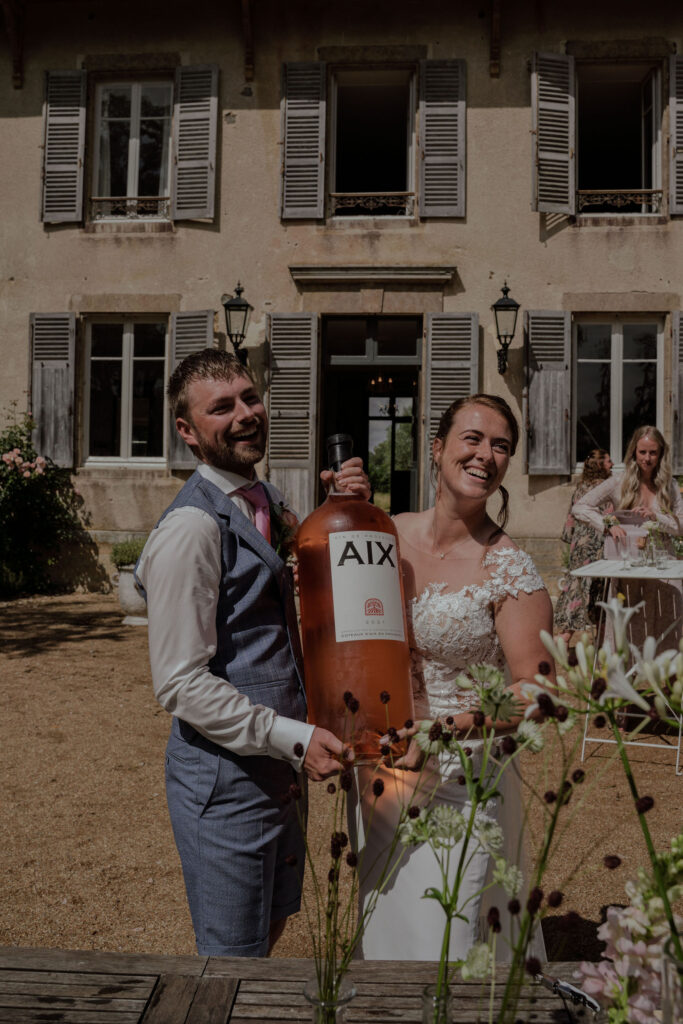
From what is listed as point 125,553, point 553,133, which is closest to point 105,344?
point 125,553

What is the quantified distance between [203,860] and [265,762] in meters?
0.21

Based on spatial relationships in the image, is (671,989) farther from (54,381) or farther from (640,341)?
(54,381)

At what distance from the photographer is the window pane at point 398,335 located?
33.8 feet

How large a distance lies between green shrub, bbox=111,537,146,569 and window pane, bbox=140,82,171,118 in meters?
5.15

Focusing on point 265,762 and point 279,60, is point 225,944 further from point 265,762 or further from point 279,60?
point 279,60

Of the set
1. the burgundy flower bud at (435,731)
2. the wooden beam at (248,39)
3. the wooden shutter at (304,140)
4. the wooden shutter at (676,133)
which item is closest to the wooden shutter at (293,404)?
the wooden shutter at (304,140)

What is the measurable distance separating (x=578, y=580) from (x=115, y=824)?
4812 mm

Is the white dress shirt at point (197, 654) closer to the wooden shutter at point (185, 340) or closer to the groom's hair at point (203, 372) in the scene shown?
the groom's hair at point (203, 372)

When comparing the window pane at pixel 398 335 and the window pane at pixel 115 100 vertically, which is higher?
the window pane at pixel 115 100

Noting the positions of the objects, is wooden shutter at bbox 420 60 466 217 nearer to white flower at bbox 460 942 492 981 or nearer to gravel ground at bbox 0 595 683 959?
gravel ground at bbox 0 595 683 959

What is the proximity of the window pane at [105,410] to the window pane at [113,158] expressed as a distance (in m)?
2.08

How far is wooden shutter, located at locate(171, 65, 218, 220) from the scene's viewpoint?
989cm

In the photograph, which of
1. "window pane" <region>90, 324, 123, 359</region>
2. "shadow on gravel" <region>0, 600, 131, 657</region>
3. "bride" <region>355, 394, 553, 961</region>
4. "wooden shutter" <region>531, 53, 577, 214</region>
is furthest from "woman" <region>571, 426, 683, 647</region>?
"window pane" <region>90, 324, 123, 359</region>

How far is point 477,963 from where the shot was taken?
735 millimetres
